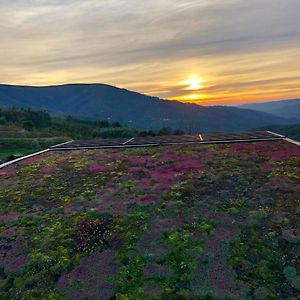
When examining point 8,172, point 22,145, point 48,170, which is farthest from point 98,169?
point 22,145

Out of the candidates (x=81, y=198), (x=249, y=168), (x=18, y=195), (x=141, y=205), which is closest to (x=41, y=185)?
(x=18, y=195)

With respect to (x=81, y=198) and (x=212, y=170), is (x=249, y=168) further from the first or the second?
(x=81, y=198)

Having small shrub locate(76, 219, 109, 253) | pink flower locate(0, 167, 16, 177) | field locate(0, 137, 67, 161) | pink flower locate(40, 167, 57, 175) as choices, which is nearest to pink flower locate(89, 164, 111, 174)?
pink flower locate(40, 167, 57, 175)

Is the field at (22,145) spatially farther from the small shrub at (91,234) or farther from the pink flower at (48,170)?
the small shrub at (91,234)

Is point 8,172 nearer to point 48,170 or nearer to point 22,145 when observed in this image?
point 48,170

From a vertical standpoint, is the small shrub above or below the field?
above

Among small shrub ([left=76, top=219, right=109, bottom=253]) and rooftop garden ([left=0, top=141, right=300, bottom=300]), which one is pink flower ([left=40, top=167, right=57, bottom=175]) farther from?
small shrub ([left=76, top=219, right=109, bottom=253])

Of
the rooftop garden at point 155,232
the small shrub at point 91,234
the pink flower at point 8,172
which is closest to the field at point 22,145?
the pink flower at point 8,172

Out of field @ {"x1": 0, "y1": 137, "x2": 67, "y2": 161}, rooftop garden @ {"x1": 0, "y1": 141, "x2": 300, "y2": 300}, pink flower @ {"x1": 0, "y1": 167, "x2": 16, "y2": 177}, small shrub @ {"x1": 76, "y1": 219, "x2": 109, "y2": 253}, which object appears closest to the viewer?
rooftop garden @ {"x1": 0, "y1": 141, "x2": 300, "y2": 300}
